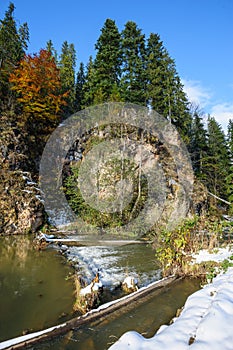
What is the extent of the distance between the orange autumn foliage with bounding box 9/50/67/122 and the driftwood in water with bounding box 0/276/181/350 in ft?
65.2

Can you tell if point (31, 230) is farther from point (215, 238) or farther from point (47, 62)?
point (47, 62)

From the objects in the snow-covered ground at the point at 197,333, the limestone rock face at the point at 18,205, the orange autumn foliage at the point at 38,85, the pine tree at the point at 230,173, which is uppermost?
the orange autumn foliage at the point at 38,85

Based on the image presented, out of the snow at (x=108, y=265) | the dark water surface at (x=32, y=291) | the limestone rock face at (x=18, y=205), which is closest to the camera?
the dark water surface at (x=32, y=291)

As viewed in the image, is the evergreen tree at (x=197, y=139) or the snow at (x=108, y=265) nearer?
the snow at (x=108, y=265)

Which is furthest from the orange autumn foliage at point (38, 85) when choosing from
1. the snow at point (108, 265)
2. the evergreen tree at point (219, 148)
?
the evergreen tree at point (219, 148)

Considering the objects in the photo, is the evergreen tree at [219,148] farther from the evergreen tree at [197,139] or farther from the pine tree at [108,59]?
the pine tree at [108,59]

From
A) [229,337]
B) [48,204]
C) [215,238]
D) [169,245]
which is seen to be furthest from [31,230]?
[229,337]

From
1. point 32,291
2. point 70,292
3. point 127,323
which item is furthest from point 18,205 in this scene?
point 127,323

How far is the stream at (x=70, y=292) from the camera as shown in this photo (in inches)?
191

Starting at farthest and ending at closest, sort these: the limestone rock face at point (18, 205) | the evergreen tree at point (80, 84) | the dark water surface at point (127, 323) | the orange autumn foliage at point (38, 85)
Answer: the evergreen tree at point (80, 84), the orange autumn foliage at point (38, 85), the limestone rock face at point (18, 205), the dark water surface at point (127, 323)

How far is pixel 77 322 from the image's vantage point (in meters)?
4.87

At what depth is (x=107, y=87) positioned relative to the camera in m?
23.2

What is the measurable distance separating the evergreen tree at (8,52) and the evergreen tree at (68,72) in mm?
6192

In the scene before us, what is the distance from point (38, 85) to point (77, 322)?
2161cm
